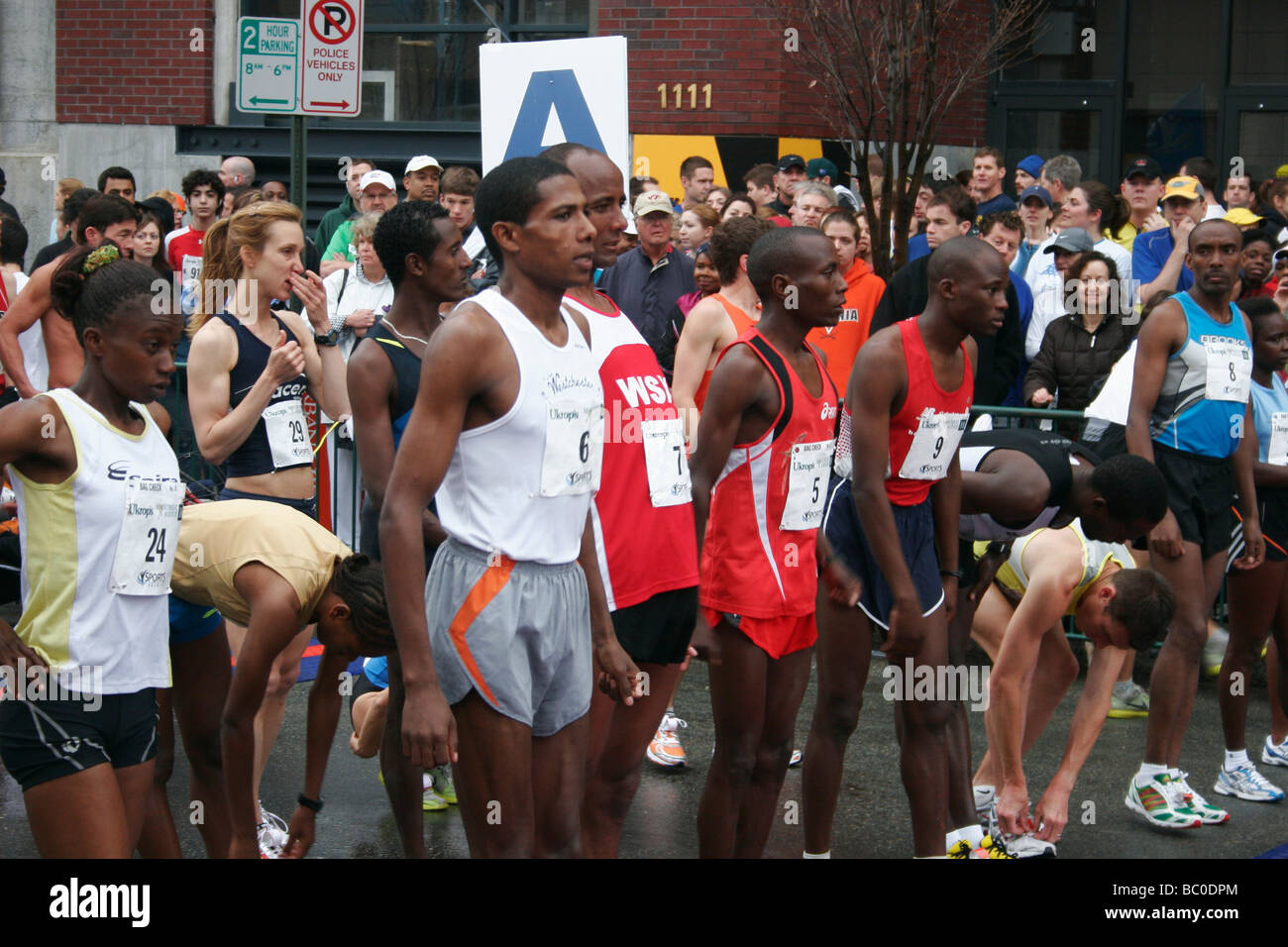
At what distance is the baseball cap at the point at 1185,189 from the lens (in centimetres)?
974

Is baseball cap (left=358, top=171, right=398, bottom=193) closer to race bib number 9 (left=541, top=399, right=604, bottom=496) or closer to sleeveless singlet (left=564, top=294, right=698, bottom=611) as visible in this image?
sleeveless singlet (left=564, top=294, right=698, bottom=611)

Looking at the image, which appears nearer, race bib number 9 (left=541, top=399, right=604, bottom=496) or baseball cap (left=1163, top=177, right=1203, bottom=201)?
race bib number 9 (left=541, top=399, right=604, bottom=496)

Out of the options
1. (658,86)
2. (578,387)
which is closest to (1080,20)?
(658,86)

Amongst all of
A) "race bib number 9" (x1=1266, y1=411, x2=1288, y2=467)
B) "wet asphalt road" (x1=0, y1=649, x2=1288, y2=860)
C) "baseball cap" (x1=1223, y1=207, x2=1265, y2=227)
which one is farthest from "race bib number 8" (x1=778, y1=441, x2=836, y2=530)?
"baseball cap" (x1=1223, y1=207, x2=1265, y2=227)

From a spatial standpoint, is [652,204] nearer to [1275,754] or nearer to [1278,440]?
[1278,440]

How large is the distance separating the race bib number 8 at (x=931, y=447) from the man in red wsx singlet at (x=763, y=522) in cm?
32

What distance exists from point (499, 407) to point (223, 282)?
8.10ft

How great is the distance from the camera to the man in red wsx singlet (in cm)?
479

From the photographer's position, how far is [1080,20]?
1614 cm

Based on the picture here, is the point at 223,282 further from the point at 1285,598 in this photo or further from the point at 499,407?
the point at 1285,598

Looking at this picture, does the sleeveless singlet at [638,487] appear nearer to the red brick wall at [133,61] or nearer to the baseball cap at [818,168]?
the baseball cap at [818,168]

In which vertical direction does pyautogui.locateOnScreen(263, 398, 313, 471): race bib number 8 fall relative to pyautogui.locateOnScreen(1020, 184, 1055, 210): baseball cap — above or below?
below

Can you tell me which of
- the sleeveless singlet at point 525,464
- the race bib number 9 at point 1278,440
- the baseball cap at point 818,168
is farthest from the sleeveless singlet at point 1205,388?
the baseball cap at point 818,168

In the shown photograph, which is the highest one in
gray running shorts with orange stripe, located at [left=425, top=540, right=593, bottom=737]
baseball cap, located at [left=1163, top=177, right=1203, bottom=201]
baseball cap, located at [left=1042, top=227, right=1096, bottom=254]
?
baseball cap, located at [left=1163, top=177, right=1203, bottom=201]
